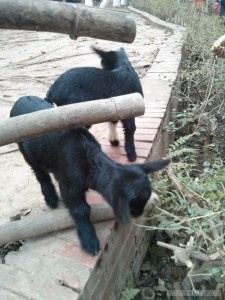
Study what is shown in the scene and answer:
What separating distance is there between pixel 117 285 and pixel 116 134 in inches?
52.2

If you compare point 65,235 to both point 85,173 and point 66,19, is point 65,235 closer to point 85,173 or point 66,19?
point 85,173

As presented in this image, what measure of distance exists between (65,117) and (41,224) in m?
0.97

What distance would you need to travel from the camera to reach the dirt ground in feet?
9.15

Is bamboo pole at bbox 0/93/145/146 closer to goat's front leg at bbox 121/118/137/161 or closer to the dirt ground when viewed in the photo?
the dirt ground

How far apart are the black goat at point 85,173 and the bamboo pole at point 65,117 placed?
23.4 inches

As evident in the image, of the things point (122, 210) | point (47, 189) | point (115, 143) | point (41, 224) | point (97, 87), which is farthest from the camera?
point (115, 143)

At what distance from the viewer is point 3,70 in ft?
22.1

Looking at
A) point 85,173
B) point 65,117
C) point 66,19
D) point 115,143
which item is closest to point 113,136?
point 115,143

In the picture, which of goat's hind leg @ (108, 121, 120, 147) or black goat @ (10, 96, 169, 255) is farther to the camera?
goat's hind leg @ (108, 121, 120, 147)

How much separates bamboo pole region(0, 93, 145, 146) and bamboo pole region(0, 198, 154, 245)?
0.92 m

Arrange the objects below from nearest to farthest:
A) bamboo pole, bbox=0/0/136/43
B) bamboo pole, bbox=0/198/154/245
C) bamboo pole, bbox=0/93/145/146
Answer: bamboo pole, bbox=0/0/136/43, bamboo pole, bbox=0/93/145/146, bamboo pole, bbox=0/198/154/245

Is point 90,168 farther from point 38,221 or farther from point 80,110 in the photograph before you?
point 80,110

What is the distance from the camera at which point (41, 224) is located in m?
2.18

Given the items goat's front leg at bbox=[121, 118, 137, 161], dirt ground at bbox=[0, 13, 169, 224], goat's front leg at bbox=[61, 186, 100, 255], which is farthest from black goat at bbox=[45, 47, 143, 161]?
goat's front leg at bbox=[61, 186, 100, 255]
